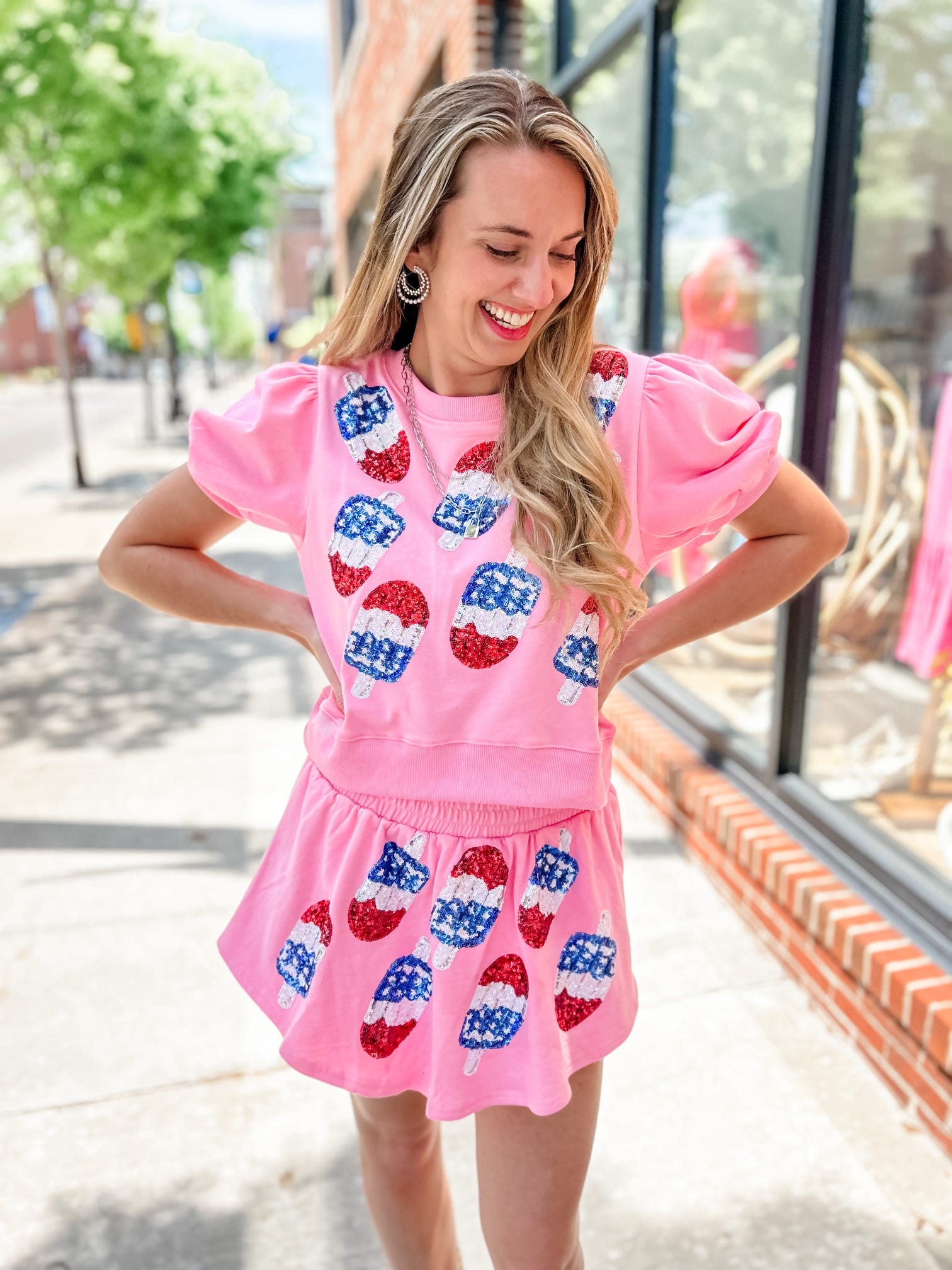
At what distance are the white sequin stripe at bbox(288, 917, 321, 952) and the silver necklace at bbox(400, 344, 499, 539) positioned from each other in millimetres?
588

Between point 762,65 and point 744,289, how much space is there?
0.76m

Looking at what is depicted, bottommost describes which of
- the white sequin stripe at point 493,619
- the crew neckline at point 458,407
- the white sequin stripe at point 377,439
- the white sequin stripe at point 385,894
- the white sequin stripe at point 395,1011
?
the white sequin stripe at point 395,1011

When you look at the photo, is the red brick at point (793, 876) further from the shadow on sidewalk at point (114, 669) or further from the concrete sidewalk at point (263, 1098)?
the shadow on sidewalk at point (114, 669)

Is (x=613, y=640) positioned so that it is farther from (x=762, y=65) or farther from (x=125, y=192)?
(x=125, y=192)

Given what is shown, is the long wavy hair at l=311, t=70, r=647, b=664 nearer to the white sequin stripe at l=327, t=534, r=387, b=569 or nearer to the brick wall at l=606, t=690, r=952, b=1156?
the white sequin stripe at l=327, t=534, r=387, b=569

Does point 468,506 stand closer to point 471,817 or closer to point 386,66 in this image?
point 471,817

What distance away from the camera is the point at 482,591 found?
133 centimetres

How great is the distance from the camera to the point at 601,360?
56.4 inches

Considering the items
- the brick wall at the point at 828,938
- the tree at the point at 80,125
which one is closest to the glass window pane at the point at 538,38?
the brick wall at the point at 828,938

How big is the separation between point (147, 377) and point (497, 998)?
1995 cm

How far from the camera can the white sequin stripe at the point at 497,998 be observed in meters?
1.39

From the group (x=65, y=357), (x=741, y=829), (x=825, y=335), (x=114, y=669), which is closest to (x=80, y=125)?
(x=65, y=357)

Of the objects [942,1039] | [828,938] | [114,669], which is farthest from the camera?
[114,669]

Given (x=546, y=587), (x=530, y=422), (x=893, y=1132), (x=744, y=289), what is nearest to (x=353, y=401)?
(x=530, y=422)
